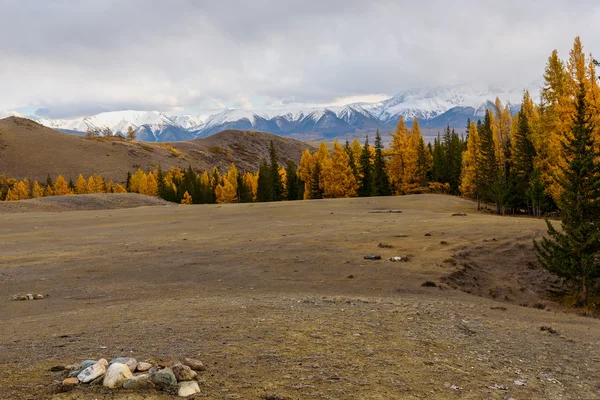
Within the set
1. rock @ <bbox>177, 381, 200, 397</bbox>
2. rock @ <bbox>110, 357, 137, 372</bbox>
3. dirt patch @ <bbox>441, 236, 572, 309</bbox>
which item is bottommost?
dirt patch @ <bbox>441, 236, 572, 309</bbox>

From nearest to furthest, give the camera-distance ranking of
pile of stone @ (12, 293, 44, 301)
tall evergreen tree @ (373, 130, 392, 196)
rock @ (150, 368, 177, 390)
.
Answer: rock @ (150, 368, 177, 390), pile of stone @ (12, 293, 44, 301), tall evergreen tree @ (373, 130, 392, 196)

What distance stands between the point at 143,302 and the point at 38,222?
3569 centimetres

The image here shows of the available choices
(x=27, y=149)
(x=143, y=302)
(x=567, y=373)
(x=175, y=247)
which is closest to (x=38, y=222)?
(x=175, y=247)

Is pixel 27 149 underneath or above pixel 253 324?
above

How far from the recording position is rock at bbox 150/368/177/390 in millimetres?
5984

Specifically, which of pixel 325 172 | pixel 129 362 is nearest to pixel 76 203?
pixel 325 172

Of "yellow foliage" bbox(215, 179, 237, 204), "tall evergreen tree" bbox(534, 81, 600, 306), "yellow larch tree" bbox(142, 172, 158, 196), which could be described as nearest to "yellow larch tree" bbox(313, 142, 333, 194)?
"yellow foliage" bbox(215, 179, 237, 204)

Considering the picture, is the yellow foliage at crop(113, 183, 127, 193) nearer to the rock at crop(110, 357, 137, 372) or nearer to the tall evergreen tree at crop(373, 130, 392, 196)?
the tall evergreen tree at crop(373, 130, 392, 196)

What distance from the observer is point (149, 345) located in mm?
8406

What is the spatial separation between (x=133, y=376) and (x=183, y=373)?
2.36 ft

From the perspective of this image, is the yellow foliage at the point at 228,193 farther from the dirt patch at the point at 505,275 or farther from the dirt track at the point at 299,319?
the dirt patch at the point at 505,275

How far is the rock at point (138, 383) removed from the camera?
231 inches

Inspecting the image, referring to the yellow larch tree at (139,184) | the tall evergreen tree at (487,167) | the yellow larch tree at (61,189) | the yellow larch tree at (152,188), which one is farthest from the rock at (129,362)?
the yellow larch tree at (61,189)

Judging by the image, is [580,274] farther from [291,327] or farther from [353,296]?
[291,327]
